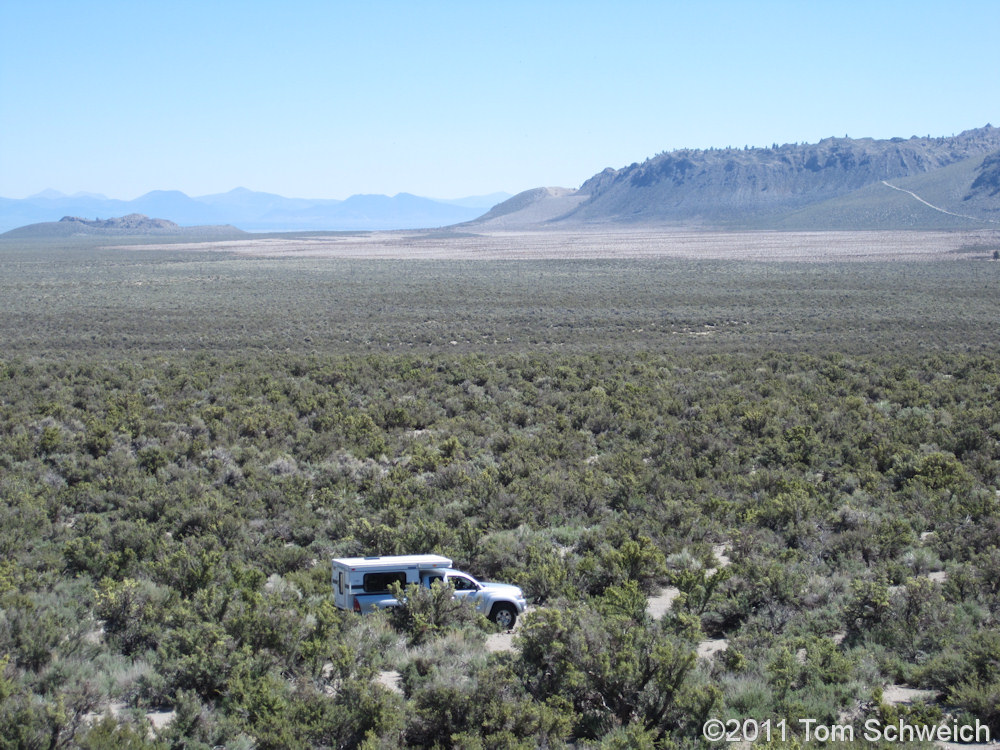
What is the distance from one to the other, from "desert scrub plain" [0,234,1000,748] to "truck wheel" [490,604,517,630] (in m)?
0.45

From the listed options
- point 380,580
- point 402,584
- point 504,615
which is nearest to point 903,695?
point 504,615

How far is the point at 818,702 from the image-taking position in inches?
291

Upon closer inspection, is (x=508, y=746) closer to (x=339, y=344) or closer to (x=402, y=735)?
(x=402, y=735)

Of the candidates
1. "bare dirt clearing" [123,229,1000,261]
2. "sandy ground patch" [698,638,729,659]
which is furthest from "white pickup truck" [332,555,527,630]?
"bare dirt clearing" [123,229,1000,261]

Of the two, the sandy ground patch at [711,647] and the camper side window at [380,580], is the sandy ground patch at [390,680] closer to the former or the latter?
the camper side window at [380,580]

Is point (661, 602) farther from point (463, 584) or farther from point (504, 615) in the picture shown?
point (463, 584)

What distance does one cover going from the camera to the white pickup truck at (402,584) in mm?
9805

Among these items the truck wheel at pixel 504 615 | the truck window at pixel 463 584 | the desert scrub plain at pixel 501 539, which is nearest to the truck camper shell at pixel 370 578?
the truck window at pixel 463 584

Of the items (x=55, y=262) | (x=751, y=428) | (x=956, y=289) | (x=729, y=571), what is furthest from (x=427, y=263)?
(x=729, y=571)

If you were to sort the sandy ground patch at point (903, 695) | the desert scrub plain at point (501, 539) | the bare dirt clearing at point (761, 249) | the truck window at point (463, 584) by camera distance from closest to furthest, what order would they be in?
the desert scrub plain at point (501, 539), the sandy ground patch at point (903, 695), the truck window at point (463, 584), the bare dirt clearing at point (761, 249)

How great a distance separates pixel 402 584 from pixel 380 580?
12.6 inches

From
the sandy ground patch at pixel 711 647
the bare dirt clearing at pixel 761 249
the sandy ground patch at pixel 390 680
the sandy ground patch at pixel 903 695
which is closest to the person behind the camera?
the sandy ground patch at pixel 903 695

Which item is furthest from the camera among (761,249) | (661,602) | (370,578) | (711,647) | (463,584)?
(761,249)

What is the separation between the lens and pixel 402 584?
1010 cm
